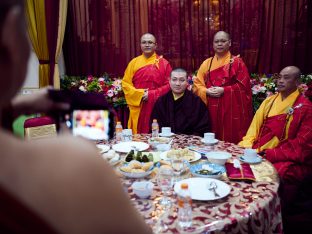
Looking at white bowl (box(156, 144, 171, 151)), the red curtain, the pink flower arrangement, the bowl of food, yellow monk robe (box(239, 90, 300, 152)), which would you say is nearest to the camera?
white bowl (box(156, 144, 171, 151))

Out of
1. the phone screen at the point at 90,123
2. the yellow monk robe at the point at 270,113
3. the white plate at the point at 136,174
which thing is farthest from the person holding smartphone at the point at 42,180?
the yellow monk robe at the point at 270,113

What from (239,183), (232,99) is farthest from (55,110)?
(232,99)

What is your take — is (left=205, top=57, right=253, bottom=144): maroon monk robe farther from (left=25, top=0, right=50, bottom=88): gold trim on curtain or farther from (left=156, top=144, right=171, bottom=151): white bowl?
(left=25, top=0, right=50, bottom=88): gold trim on curtain

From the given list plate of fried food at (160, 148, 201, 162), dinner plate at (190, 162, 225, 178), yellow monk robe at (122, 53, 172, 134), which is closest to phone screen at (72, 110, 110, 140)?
dinner plate at (190, 162, 225, 178)

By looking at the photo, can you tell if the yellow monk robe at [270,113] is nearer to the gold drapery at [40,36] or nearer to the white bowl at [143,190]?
the white bowl at [143,190]

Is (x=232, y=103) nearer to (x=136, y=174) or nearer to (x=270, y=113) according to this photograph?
(x=270, y=113)

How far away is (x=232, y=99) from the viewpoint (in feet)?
13.0

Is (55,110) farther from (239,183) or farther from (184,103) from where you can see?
(184,103)

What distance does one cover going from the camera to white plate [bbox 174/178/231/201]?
1.45 meters

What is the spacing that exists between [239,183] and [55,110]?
130 cm

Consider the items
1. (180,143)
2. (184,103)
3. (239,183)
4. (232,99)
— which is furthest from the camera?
(232,99)

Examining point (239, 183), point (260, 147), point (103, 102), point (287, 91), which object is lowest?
point (260, 147)

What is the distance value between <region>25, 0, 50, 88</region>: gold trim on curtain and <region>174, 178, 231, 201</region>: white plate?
3.77 m

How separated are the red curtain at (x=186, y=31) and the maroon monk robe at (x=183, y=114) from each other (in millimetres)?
2093
